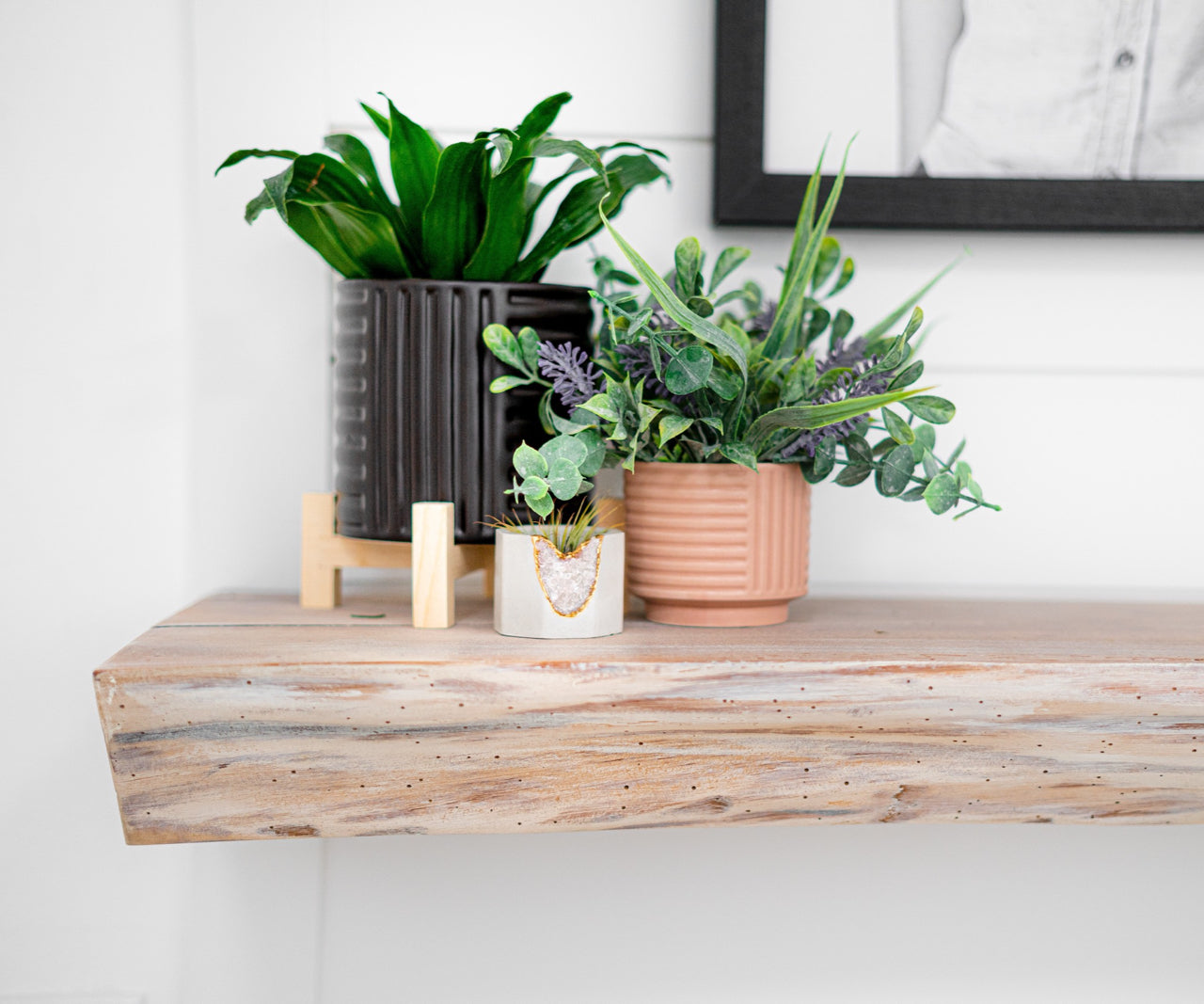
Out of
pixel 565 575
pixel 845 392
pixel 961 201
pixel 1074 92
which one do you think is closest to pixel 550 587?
pixel 565 575

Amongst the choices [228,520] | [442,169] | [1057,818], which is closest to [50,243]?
[228,520]

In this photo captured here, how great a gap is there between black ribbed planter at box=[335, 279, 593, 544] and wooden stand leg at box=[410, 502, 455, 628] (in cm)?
2

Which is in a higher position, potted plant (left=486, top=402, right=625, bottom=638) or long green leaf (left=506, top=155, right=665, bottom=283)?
long green leaf (left=506, top=155, right=665, bottom=283)

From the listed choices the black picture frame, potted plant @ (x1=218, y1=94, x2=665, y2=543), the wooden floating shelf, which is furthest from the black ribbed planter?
the black picture frame

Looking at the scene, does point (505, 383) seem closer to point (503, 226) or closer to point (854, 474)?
point (503, 226)

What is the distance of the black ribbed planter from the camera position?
23.6 inches

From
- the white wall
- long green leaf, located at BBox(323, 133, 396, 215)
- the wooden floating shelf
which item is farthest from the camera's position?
the white wall

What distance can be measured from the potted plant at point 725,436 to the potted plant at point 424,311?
34 millimetres

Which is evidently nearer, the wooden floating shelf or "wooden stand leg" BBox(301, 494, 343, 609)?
the wooden floating shelf

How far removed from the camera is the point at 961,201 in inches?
28.9

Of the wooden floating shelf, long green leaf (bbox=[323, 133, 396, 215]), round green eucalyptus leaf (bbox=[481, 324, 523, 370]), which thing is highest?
long green leaf (bbox=[323, 133, 396, 215])

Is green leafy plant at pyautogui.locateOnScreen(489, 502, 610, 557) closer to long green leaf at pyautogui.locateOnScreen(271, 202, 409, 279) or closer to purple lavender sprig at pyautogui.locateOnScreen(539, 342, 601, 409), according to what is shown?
purple lavender sprig at pyautogui.locateOnScreen(539, 342, 601, 409)

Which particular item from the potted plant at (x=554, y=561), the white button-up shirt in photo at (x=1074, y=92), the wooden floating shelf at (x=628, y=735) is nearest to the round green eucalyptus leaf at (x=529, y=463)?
the potted plant at (x=554, y=561)

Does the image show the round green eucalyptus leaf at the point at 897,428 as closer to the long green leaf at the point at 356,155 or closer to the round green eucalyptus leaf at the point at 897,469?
the round green eucalyptus leaf at the point at 897,469
